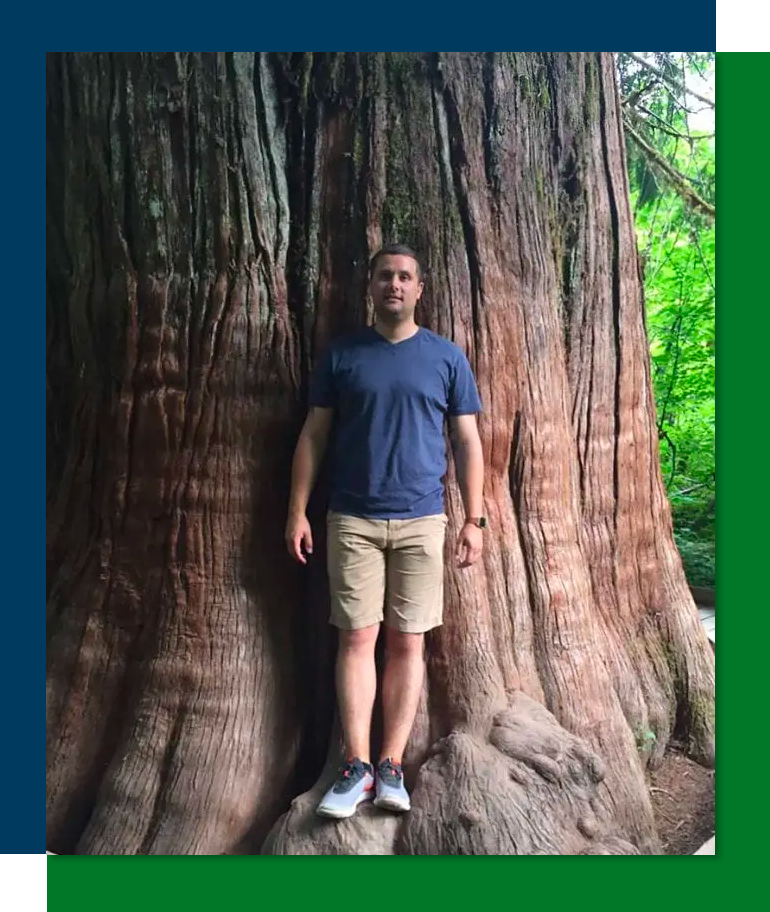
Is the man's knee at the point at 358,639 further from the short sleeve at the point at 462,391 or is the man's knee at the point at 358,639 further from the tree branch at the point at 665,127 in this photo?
the tree branch at the point at 665,127

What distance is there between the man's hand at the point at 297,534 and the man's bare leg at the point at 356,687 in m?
0.31

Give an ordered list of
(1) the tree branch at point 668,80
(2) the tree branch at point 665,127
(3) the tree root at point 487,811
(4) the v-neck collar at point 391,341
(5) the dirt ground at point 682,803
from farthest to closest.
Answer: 1. (2) the tree branch at point 665,127
2. (1) the tree branch at point 668,80
3. (5) the dirt ground at point 682,803
4. (4) the v-neck collar at point 391,341
5. (3) the tree root at point 487,811

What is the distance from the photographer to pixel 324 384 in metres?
2.77

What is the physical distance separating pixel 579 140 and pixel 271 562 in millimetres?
1995

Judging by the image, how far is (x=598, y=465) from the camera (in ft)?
10.9

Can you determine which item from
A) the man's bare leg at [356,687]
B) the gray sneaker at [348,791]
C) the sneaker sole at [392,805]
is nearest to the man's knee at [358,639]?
the man's bare leg at [356,687]

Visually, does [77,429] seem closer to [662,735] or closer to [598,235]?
[598,235]

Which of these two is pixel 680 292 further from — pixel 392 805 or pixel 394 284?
pixel 392 805

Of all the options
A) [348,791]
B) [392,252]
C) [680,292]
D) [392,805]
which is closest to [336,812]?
[348,791]

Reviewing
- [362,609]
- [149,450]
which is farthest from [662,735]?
[149,450]

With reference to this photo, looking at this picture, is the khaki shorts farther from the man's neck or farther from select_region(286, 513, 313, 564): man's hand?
the man's neck

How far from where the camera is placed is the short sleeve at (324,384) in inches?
109

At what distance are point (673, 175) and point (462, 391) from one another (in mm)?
1416

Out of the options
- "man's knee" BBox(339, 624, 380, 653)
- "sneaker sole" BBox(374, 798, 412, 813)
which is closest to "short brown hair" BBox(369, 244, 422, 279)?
"man's knee" BBox(339, 624, 380, 653)
